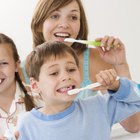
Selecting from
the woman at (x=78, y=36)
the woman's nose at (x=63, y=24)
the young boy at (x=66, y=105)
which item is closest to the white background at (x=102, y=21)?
the woman at (x=78, y=36)

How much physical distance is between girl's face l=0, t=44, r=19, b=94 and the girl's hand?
232 millimetres

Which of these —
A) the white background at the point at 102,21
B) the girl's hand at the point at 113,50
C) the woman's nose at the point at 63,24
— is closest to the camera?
the girl's hand at the point at 113,50

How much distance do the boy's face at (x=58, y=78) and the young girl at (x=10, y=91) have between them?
0.18m

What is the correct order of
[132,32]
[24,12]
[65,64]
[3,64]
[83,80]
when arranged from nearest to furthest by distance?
[65,64], [3,64], [83,80], [132,32], [24,12]

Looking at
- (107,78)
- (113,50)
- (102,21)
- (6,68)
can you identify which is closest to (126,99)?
(107,78)

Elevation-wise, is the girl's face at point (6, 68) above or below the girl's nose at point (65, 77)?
below

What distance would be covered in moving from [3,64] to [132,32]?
0.59 metres

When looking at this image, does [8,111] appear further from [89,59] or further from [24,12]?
[24,12]

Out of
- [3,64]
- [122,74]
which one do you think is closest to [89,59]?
[122,74]

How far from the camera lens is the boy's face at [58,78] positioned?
2.23 ft

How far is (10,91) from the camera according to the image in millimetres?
905

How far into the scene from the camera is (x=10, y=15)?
55.0 inches

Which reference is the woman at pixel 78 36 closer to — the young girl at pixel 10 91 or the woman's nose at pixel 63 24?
the woman's nose at pixel 63 24

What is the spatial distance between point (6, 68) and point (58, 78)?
226mm
